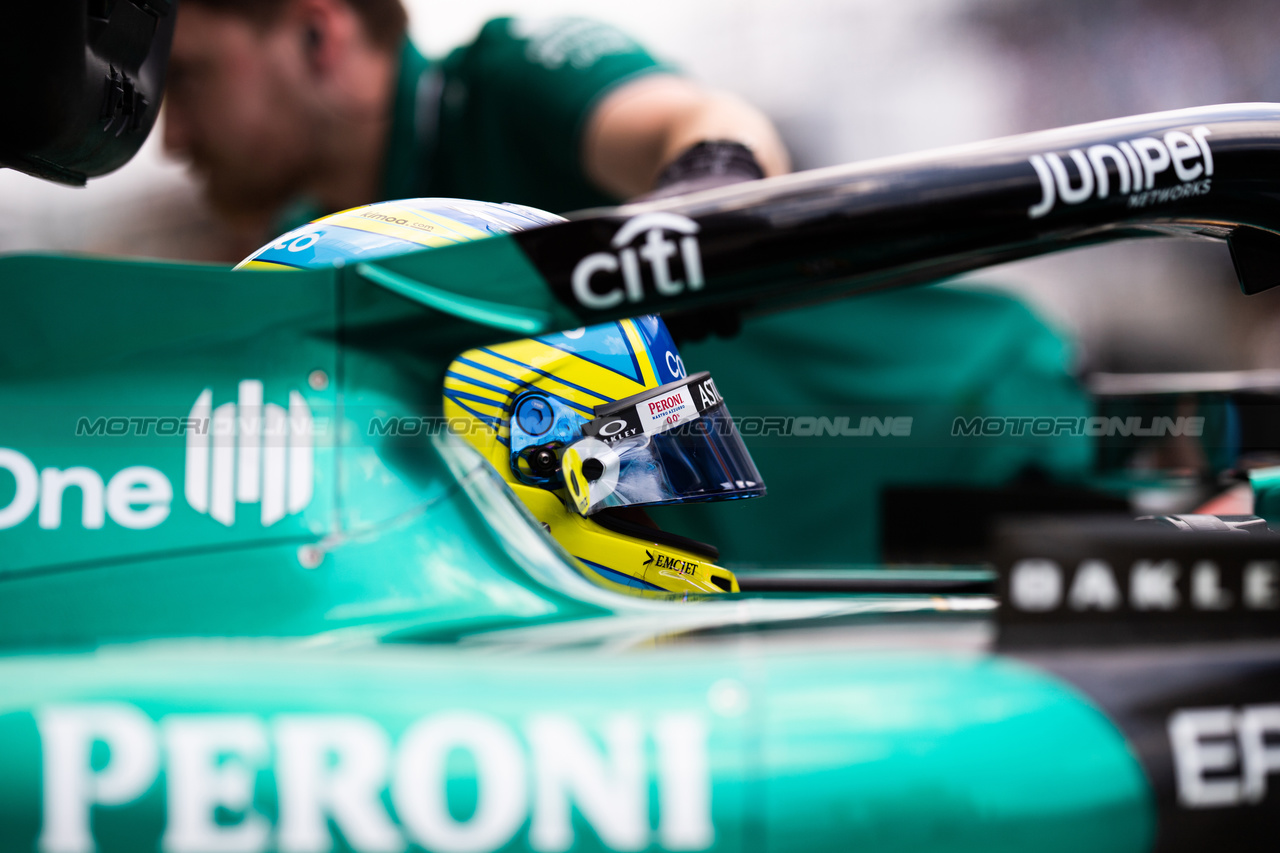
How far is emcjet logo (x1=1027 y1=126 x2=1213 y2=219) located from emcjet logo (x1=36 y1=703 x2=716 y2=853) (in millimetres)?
532

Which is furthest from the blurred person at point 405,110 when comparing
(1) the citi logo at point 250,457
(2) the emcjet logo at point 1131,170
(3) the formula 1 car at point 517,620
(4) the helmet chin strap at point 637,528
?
(1) the citi logo at point 250,457

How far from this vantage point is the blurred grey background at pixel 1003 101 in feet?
11.2

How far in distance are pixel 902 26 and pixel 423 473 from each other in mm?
3470

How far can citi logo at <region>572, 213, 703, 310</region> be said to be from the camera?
75cm

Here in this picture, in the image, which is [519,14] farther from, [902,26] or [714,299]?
[714,299]

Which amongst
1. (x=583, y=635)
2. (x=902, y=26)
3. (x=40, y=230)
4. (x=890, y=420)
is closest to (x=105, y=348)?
(x=583, y=635)

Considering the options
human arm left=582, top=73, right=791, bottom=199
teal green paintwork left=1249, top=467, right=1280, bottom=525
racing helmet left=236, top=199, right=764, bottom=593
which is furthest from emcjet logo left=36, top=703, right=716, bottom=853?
human arm left=582, top=73, right=791, bottom=199

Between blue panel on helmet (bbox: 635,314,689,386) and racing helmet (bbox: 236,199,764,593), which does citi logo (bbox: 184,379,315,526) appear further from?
blue panel on helmet (bbox: 635,314,689,386)

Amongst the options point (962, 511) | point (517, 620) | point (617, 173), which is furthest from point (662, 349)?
point (962, 511)

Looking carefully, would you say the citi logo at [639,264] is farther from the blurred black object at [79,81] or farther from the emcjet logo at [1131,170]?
the blurred black object at [79,81]

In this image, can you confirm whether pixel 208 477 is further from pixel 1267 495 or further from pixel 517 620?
pixel 1267 495

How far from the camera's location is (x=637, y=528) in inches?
44.6

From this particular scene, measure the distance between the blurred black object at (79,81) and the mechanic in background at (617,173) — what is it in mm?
970

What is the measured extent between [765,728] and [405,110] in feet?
7.67
